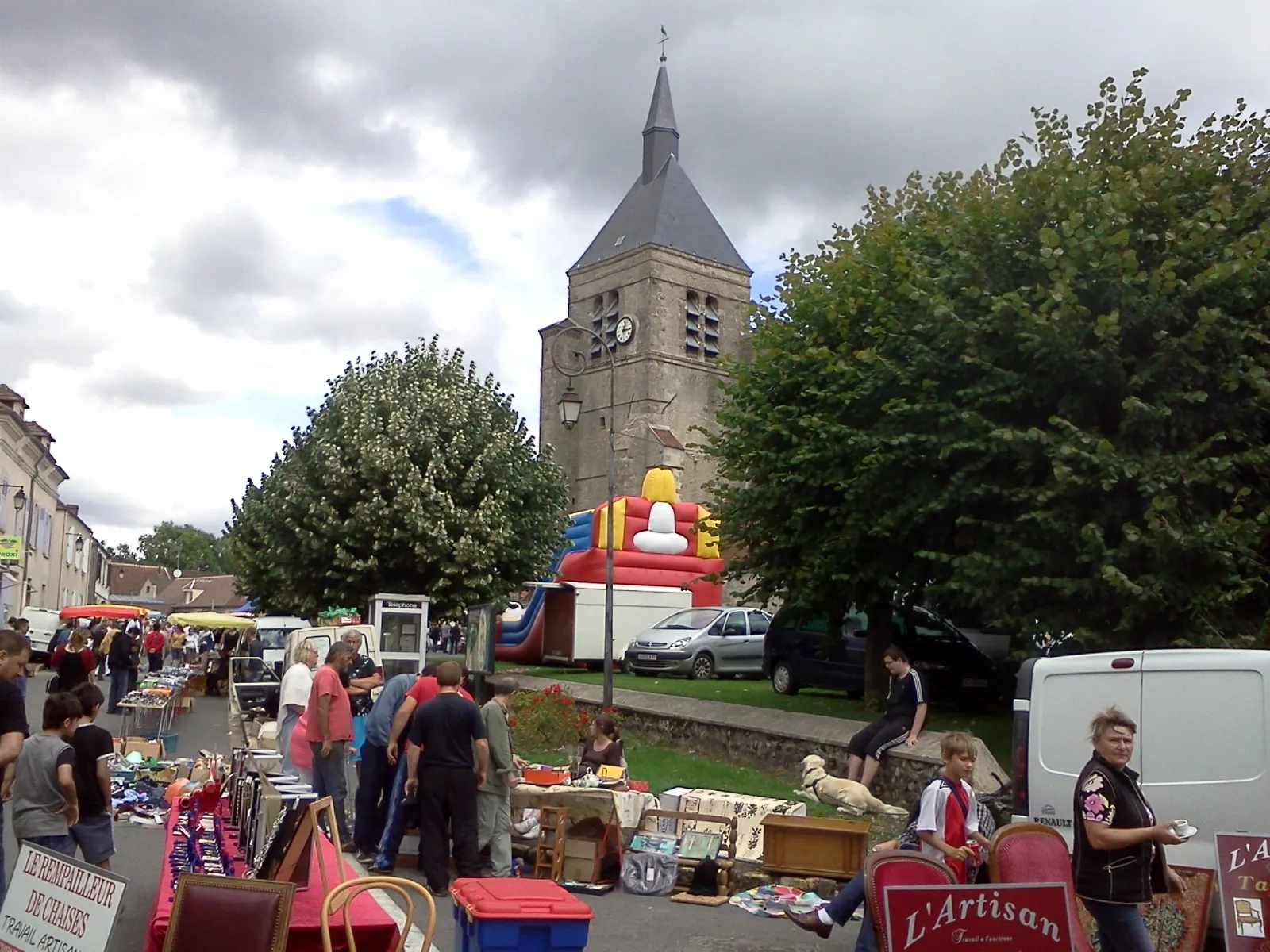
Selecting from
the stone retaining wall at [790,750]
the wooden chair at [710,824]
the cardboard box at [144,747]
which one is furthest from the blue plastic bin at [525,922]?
the cardboard box at [144,747]

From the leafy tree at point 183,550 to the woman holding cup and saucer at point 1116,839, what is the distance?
483ft

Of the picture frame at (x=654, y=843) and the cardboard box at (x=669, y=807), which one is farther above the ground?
the cardboard box at (x=669, y=807)

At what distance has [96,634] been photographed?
1308 inches

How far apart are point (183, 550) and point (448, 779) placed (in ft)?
488

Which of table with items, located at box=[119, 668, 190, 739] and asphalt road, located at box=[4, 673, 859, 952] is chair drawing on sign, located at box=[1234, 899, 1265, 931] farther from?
table with items, located at box=[119, 668, 190, 739]

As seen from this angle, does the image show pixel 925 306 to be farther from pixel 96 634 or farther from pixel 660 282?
pixel 660 282

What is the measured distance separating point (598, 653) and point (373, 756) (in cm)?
2087

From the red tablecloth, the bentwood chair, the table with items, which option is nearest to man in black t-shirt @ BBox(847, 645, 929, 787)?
the red tablecloth

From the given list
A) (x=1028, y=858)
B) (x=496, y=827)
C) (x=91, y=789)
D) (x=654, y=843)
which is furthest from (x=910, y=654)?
(x=91, y=789)

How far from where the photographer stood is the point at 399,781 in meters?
9.68

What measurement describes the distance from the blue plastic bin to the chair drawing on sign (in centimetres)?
341

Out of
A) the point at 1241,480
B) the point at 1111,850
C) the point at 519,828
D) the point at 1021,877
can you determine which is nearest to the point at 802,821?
the point at 519,828

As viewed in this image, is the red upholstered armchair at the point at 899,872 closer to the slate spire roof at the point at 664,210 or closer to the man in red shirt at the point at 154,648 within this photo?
the man in red shirt at the point at 154,648

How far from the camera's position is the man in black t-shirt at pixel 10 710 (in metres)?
6.49
